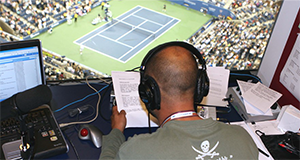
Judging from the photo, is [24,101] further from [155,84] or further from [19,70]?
[155,84]

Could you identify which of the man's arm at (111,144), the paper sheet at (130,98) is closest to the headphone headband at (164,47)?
the man's arm at (111,144)

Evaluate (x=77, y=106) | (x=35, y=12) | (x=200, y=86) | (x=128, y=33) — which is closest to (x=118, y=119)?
(x=77, y=106)

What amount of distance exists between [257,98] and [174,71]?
0.81m

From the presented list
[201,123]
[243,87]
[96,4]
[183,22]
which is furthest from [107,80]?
[183,22]

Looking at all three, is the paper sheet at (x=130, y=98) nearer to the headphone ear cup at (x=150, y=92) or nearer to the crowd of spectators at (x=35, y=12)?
the headphone ear cup at (x=150, y=92)

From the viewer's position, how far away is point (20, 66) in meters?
1.22

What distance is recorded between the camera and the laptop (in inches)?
45.2

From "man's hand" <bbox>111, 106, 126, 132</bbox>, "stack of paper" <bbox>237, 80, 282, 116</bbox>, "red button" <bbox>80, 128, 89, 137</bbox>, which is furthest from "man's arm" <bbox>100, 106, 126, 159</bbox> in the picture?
"stack of paper" <bbox>237, 80, 282, 116</bbox>

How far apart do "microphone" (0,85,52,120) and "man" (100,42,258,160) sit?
1.62 feet

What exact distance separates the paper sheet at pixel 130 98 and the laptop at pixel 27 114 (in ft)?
1.10

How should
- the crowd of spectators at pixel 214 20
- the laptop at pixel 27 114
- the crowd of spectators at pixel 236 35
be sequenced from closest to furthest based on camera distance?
the laptop at pixel 27 114
the crowd of spectators at pixel 236 35
the crowd of spectators at pixel 214 20

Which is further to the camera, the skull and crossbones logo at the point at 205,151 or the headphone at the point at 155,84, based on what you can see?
the headphone at the point at 155,84

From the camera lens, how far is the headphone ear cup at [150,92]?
35.0 inches

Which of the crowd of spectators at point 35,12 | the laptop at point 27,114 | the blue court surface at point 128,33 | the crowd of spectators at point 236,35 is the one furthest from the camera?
the blue court surface at point 128,33
